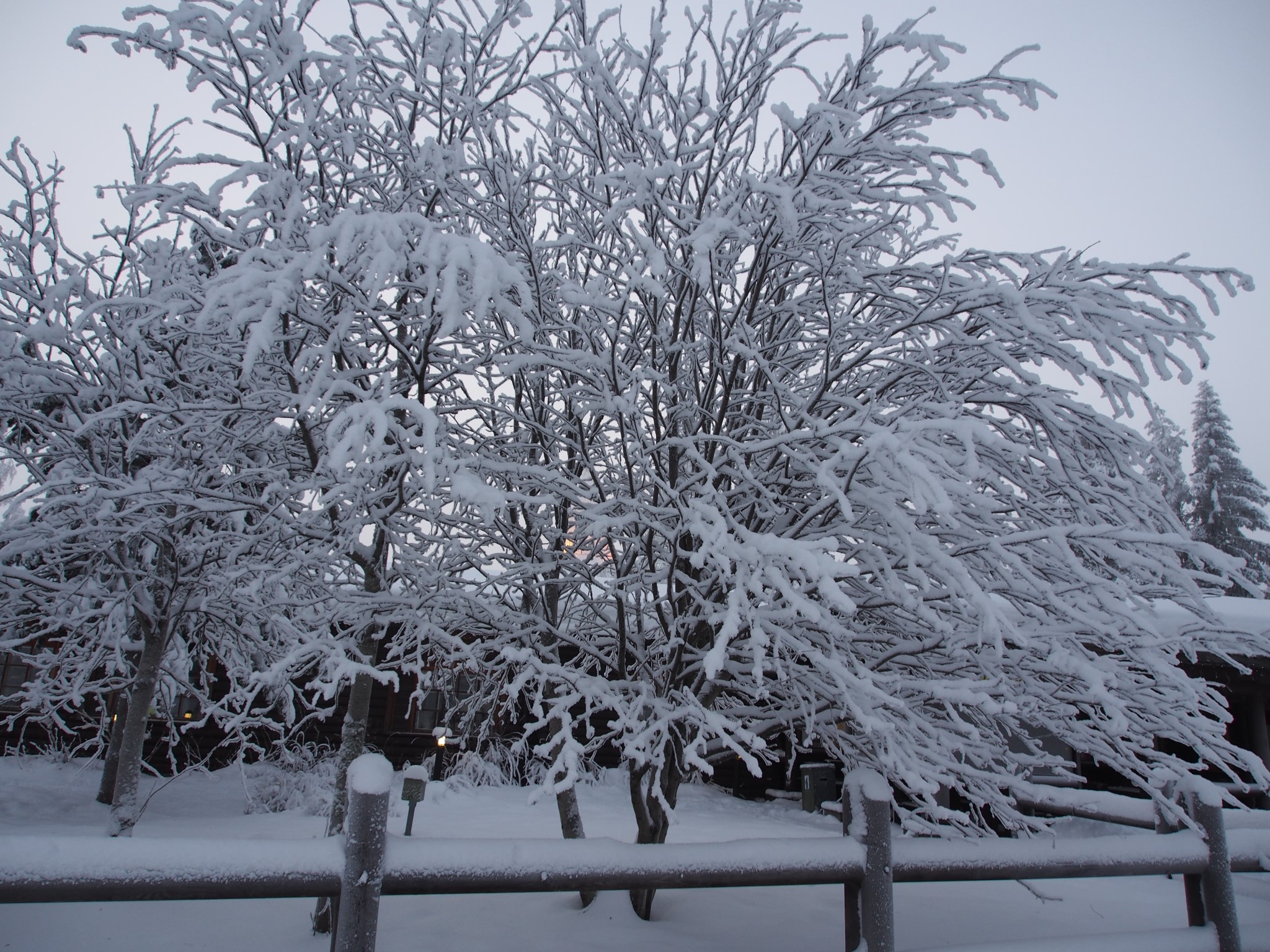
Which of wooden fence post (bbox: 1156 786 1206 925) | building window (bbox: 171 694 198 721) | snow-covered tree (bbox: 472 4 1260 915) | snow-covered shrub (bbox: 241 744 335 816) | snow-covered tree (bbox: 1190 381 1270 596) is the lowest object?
snow-covered shrub (bbox: 241 744 335 816)

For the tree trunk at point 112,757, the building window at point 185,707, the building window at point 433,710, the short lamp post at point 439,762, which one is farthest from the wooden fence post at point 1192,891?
the building window at point 185,707

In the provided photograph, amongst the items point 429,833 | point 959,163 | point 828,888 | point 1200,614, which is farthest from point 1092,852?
point 429,833

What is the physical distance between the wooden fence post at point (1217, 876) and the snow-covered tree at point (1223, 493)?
2625 cm

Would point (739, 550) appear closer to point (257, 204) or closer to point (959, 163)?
point (959, 163)

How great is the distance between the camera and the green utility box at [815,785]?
37.0 ft

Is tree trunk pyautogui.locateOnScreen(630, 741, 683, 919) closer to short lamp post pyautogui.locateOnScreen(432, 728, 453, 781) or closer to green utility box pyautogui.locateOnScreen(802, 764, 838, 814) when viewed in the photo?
green utility box pyautogui.locateOnScreen(802, 764, 838, 814)

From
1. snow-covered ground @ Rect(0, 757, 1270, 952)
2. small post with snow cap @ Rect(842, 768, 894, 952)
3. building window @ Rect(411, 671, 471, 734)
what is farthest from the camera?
building window @ Rect(411, 671, 471, 734)

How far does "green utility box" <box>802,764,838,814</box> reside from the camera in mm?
11273

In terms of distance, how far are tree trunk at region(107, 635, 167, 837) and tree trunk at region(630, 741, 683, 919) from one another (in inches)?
190

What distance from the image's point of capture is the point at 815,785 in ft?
37.0

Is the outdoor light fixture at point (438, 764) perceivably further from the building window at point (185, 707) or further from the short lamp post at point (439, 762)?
the building window at point (185, 707)

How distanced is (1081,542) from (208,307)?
342cm

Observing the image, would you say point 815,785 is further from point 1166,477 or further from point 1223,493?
point 1223,493

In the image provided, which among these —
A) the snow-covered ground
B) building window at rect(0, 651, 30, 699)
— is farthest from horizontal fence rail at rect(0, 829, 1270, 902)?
building window at rect(0, 651, 30, 699)
